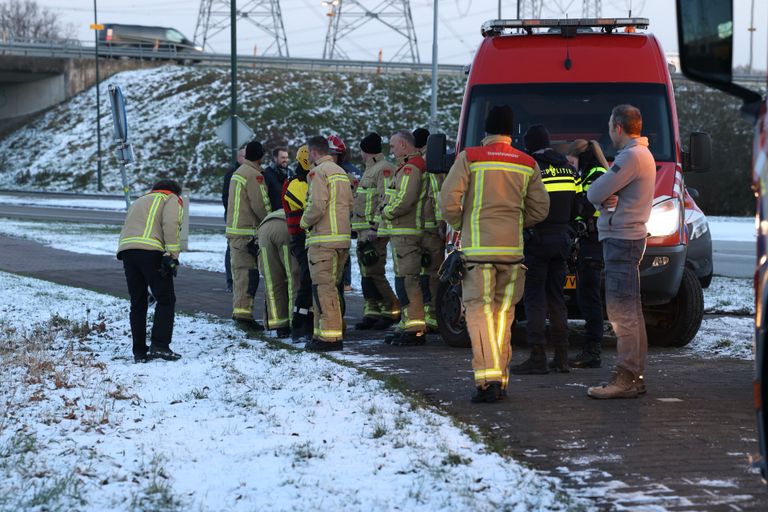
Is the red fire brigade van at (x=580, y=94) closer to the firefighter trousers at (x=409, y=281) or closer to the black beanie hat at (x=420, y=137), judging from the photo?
the firefighter trousers at (x=409, y=281)

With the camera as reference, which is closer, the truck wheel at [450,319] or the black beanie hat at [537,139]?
the black beanie hat at [537,139]

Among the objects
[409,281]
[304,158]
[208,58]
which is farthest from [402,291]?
[208,58]

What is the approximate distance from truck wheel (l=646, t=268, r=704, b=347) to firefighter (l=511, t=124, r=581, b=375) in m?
1.97

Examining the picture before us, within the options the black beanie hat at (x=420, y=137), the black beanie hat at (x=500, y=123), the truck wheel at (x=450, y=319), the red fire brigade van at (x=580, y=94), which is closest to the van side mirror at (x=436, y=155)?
the red fire brigade van at (x=580, y=94)

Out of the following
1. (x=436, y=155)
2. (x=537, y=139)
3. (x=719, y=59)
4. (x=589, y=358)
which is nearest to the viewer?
(x=719, y=59)

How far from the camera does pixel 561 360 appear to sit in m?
9.11

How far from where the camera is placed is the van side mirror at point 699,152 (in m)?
10.3

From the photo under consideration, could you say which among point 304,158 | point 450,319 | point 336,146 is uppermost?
point 336,146

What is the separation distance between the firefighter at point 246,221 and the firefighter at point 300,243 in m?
1.01

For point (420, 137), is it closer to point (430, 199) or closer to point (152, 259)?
point (430, 199)

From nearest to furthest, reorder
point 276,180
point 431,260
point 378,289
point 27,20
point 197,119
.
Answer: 1. point 431,260
2. point 276,180
3. point 378,289
4. point 197,119
5. point 27,20

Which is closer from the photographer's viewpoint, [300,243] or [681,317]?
[681,317]

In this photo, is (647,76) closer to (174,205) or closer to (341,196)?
(341,196)

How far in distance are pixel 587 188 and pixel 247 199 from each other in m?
4.10
